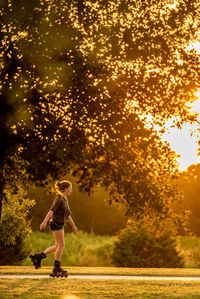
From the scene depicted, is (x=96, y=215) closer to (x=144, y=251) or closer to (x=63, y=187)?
(x=144, y=251)

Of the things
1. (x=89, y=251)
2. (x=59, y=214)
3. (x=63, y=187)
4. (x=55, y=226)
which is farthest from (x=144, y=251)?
(x=63, y=187)

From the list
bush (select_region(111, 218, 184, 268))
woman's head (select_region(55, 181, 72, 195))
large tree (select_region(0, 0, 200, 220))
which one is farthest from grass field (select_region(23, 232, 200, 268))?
large tree (select_region(0, 0, 200, 220))

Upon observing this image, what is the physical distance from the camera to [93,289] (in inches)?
474

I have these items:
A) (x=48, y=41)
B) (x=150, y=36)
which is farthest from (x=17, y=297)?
(x=150, y=36)

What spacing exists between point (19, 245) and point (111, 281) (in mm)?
13837

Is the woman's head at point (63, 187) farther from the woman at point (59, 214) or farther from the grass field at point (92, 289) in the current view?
the grass field at point (92, 289)

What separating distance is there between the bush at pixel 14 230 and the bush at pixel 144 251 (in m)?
4.48

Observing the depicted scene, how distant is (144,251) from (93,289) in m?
15.8

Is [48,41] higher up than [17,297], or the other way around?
[48,41]

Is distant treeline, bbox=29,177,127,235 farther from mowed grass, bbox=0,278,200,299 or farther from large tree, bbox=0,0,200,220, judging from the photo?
large tree, bbox=0,0,200,220

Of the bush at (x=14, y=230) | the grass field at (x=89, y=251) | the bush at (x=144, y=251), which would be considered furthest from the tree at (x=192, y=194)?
the bush at (x=14, y=230)

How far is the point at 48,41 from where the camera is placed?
37.7ft

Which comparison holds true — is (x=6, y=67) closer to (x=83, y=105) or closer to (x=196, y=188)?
(x=83, y=105)

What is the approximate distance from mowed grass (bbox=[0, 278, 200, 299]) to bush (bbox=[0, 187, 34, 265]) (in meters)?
10.4
